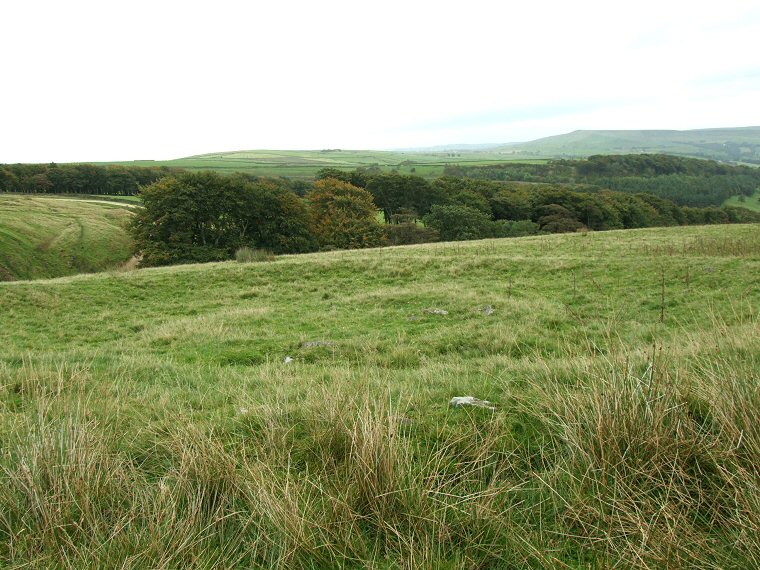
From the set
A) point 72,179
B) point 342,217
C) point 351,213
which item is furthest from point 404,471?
point 72,179

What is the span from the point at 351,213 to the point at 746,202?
9142 cm

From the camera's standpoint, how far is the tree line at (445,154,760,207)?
307 feet

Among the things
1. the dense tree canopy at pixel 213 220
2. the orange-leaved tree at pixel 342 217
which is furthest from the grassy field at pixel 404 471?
the orange-leaved tree at pixel 342 217

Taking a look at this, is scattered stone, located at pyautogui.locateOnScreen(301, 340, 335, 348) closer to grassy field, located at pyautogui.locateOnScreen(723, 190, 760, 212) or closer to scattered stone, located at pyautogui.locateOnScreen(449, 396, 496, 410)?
scattered stone, located at pyautogui.locateOnScreen(449, 396, 496, 410)

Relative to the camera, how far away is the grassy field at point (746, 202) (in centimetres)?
8619

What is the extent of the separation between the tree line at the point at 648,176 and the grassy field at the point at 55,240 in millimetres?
72928

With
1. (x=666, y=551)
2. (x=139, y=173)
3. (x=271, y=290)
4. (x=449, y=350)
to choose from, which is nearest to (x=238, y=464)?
(x=666, y=551)

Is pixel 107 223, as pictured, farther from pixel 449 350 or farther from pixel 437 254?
pixel 449 350

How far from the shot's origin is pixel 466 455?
291 centimetres

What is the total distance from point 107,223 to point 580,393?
228 feet

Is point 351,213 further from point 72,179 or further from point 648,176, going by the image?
point 648,176

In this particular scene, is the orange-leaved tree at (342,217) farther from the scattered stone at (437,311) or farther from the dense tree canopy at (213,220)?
the scattered stone at (437,311)

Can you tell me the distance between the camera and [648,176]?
107375 mm

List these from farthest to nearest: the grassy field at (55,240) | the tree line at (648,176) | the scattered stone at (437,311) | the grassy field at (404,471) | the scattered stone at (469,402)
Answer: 1. the tree line at (648,176)
2. the grassy field at (55,240)
3. the scattered stone at (437,311)
4. the scattered stone at (469,402)
5. the grassy field at (404,471)
